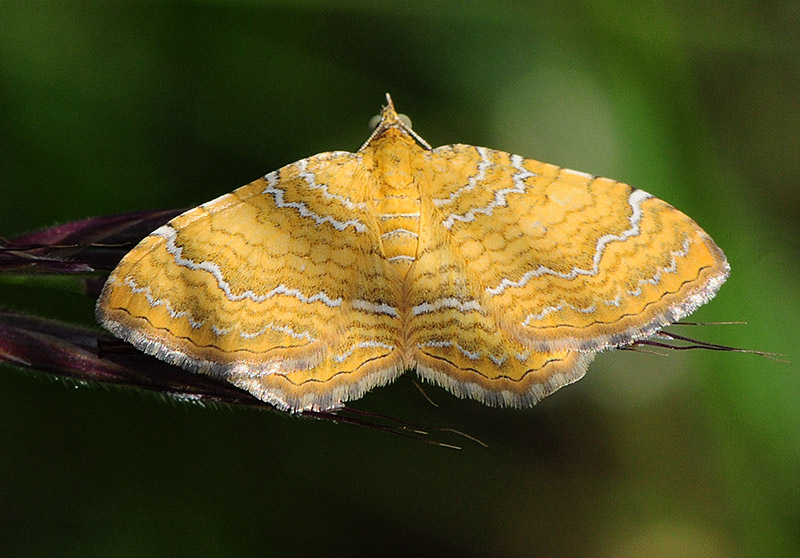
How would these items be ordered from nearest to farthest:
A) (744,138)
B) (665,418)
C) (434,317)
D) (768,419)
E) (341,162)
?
(434,317) → (341,162) → (768,419) → (665,418) → (744,138)

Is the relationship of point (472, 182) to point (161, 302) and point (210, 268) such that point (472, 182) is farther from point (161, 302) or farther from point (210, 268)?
point (161, 302)

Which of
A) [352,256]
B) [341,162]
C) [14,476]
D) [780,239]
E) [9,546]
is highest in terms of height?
[780,239]

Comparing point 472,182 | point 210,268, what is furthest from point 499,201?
point 210,268

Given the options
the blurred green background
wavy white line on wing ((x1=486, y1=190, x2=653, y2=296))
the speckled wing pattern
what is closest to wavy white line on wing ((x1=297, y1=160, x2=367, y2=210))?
the speckled wing pattern

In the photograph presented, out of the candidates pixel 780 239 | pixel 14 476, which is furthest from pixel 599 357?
pixel 14 476

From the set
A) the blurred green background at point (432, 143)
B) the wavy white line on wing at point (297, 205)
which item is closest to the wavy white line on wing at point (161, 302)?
the wavy white line on wing at point (297, 205)

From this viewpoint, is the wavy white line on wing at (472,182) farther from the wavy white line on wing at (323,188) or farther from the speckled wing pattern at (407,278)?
the wavy white line on wing at (323,188)

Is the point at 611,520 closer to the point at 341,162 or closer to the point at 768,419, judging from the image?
the point at 768,419
